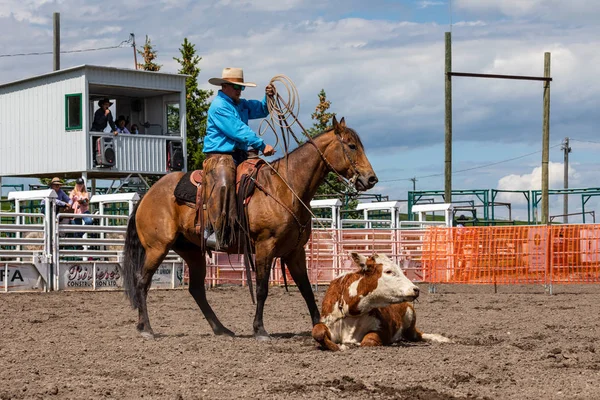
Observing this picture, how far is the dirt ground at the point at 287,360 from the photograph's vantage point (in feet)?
19.5

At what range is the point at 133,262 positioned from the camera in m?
10.1

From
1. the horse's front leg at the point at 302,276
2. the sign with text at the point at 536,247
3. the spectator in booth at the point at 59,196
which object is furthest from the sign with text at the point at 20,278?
the sign with text at the point at 536,247

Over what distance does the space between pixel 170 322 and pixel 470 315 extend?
3.79 metres

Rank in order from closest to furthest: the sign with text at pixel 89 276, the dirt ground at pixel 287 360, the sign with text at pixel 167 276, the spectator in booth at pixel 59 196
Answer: the dirt ground at pixel 287 360
the sign with text at pixel 89 276
the spectator in booth at pixel 59 196
the sign with text at pixel 167 276

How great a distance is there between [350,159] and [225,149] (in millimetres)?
1307

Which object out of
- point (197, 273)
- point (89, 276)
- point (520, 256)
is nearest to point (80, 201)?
point (89, 276)

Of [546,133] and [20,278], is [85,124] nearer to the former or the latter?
[20,278]

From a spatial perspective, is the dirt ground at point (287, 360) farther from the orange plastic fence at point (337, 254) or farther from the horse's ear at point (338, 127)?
the orange plastic fence at point (337, 254)

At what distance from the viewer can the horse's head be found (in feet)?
28.7

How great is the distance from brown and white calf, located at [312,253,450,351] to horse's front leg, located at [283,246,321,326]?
0.76 metres

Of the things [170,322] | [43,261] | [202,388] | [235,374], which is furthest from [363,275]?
[43,261]

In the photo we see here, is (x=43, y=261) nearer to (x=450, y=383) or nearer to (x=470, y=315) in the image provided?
(x=470, y=315)

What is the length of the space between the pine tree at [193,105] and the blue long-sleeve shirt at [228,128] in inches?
1036

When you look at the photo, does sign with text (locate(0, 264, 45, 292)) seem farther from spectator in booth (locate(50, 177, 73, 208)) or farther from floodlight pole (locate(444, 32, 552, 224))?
floodlight pole (locate(444, 32, 552, 224))
